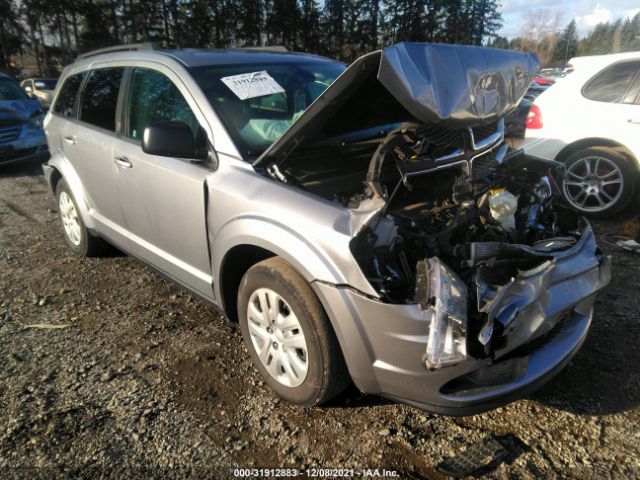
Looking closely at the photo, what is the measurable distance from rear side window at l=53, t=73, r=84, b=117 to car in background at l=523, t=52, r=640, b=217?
15.9 feet

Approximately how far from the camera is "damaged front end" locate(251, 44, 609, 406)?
1979mm

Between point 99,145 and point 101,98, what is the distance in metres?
0.45

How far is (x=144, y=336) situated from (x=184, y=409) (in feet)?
2.89

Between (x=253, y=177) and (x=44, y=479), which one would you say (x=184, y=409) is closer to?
(x=44, y=479)

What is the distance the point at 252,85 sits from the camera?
3.06 meters

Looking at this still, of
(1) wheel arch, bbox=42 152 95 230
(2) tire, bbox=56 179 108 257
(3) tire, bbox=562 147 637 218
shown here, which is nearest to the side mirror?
(1) wheel arch, bbox=42 152 95 230

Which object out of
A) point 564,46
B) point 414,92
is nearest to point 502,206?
point 414,92

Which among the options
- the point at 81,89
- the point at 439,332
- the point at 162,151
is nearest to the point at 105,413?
the point at 162,151

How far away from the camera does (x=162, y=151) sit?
2650 mm

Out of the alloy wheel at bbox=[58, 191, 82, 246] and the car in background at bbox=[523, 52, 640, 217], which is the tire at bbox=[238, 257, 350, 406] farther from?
the car in background at bbox=[523, 52, 640, 217]

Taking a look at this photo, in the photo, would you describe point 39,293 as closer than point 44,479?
No

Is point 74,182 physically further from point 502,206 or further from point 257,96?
point 502,206

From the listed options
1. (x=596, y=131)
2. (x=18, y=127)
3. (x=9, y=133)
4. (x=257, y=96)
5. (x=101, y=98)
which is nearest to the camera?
(x=257, y=96)

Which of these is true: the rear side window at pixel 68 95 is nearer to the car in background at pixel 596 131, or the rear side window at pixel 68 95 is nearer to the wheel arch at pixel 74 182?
the wheel arch at pixel 74 182
